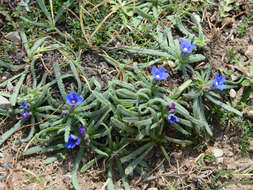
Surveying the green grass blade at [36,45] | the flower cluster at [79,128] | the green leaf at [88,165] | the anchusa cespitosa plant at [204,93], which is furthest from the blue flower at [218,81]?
the green grass blade at [36,45]

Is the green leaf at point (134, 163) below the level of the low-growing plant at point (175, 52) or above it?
below

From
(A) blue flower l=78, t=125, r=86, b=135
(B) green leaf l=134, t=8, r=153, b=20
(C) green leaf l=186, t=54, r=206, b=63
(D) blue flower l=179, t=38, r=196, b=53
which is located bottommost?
(A) blue flower l=78, t=125, r=86, b=135

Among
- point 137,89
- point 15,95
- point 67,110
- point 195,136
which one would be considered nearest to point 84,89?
point 67,110

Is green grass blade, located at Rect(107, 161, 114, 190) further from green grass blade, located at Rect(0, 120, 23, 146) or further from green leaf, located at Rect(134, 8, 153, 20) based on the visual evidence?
green leaf, located at Rect(134, 8, 153, 20)

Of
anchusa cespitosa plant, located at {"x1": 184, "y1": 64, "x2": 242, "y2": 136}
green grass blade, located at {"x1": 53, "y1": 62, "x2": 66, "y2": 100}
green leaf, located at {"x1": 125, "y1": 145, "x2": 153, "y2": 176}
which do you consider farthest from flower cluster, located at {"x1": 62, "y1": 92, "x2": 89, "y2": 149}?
anchusa cespitosa plant, located at {"x1": 184, "y1": 64, "x2": 242, "y2": 136}

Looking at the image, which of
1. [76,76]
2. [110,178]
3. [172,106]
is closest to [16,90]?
[76,76]

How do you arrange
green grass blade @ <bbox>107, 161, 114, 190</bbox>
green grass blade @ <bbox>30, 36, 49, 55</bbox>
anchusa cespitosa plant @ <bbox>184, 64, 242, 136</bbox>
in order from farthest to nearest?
green grass blade @ <bbox>30, 36, 49, 55</bbox> → anchusa cespitosa plant @ <bbox>184, 64, 242, 136</bbox> → green grass blade @ <bbox>107, 161, 114, 190</bbox>

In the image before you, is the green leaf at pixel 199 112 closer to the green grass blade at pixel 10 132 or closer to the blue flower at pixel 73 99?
the blue flower at pixel 73 99
